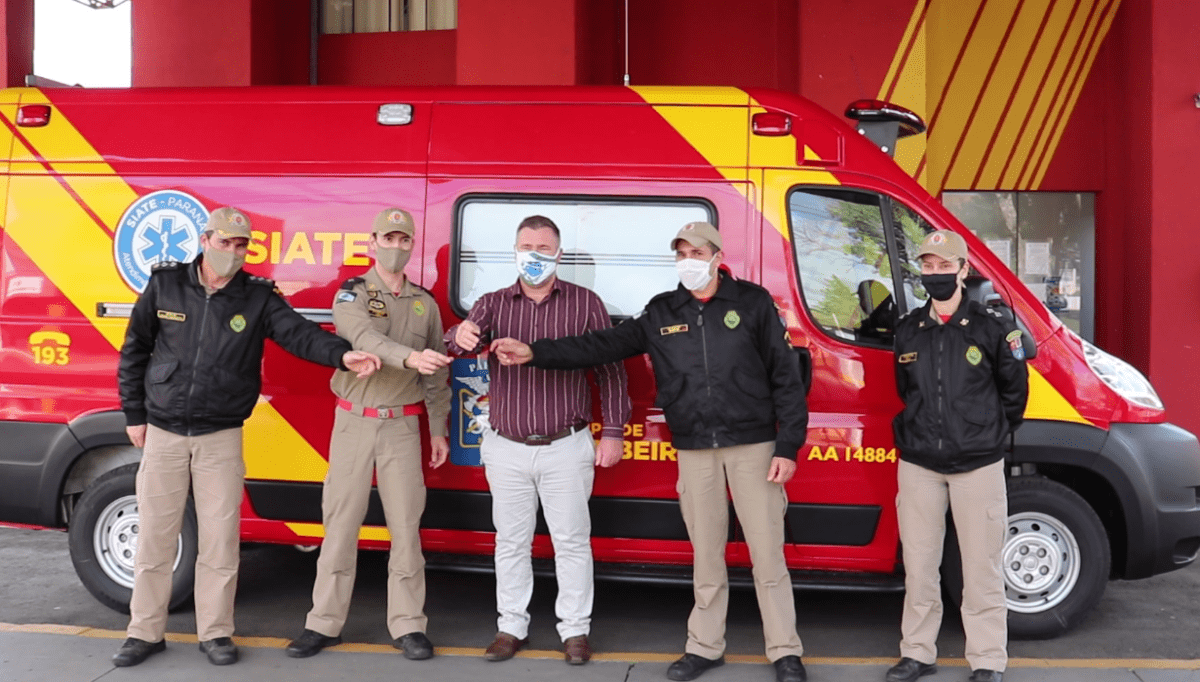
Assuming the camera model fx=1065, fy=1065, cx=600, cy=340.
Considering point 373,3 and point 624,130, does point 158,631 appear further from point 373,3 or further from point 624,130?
point 373,3

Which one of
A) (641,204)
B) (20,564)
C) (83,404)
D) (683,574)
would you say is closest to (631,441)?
(683,574)

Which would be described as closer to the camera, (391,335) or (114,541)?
(391,335)

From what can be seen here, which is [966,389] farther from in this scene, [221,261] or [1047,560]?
[221,261]

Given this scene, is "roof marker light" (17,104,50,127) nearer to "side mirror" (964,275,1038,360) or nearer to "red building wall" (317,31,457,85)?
"side mirror" (964,275,1038,360)

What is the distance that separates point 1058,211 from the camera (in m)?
9.55

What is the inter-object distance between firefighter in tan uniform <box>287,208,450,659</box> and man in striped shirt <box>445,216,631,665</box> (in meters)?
0.24

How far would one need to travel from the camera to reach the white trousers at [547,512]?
446cm

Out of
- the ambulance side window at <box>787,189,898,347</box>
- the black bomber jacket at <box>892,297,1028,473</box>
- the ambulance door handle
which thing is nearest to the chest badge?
the black bomber jacket at <box>892,297,1028,473</box>

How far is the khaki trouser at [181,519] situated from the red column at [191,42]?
219 inches

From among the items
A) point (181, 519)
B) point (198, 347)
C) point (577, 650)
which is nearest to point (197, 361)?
point (198, 347)

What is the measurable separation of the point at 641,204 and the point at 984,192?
5813 millimetres

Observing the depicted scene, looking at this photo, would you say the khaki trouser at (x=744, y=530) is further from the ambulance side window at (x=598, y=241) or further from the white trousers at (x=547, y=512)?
the ambulance side window at (x=598, y=241)

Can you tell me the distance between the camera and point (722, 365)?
4.27 meters

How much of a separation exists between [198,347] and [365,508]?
0.97 m
